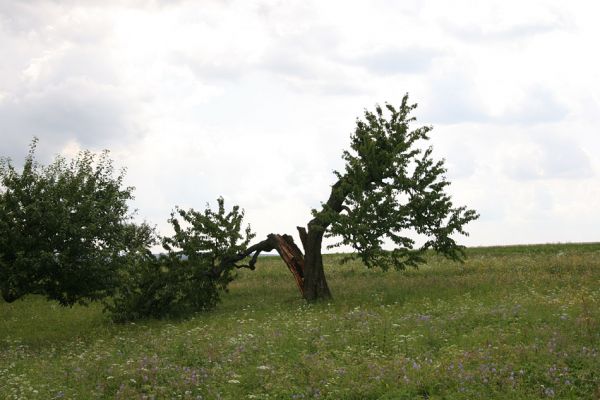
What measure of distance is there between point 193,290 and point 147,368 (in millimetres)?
14695

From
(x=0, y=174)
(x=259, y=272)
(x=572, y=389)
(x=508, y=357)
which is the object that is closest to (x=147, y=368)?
(x=508, y=357)

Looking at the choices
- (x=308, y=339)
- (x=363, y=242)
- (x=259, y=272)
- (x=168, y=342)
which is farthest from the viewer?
(x=259, y=272)

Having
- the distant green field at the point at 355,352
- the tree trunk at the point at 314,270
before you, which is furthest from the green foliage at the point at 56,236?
the tree trunk at the point at 314,270

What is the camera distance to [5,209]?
24797 millimetres

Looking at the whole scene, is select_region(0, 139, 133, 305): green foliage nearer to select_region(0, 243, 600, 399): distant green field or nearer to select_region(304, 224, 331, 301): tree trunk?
select_region(0, 243, 600, 399): distant green field

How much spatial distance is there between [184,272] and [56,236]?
7.55 m

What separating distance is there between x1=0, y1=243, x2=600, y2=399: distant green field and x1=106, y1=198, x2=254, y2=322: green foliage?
5.22 feet

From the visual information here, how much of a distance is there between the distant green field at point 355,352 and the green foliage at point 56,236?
2554 mm

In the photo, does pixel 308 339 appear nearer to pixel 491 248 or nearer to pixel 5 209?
pixel 5 209

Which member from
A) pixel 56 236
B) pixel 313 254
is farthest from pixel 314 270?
pixel 56 236

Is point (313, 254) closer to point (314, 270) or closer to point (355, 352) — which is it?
point (314, 270)

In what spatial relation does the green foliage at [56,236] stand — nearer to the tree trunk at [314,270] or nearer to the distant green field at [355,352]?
the distant green field at [355,352]

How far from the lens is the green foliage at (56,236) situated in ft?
79.9

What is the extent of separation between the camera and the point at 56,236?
2500 centimetres
